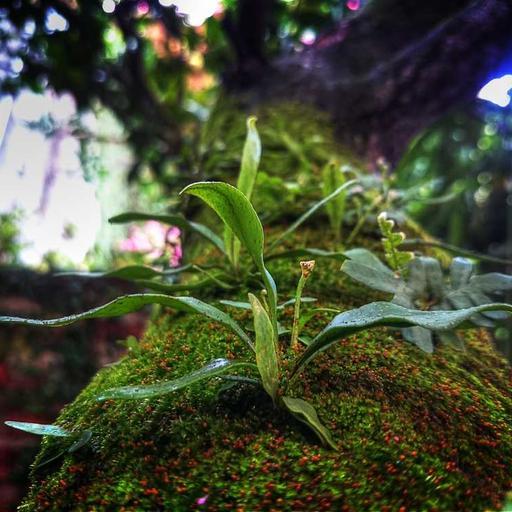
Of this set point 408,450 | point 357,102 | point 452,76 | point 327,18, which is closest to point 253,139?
point 408,450

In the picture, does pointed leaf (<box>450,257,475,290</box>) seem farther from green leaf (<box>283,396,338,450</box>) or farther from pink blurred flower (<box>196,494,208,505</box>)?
pink blurred flower (<box>196,494,208,505</box>)

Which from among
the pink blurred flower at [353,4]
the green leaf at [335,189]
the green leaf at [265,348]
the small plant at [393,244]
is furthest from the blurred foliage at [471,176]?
the green leaf at [265,348]

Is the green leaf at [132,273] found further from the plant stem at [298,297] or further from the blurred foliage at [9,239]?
the blurred foliage at [9,239]

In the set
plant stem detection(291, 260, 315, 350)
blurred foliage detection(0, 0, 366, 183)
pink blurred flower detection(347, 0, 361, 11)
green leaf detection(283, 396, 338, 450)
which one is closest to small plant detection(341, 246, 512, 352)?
plant stem detection(291, 260, 315, 350)

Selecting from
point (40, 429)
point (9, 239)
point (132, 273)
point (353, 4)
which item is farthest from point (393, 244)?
point (9, 239)

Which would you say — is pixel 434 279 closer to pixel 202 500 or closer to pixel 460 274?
pixel 460 274

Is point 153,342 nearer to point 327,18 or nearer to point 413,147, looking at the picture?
point 413,147
